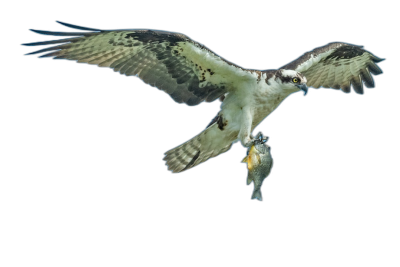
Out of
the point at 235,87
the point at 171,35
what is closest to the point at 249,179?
the point at 235,87

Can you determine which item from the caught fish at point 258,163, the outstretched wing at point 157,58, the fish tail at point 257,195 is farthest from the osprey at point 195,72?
the fish tail at point 257,195

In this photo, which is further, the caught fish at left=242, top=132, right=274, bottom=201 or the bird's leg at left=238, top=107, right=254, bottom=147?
the bird's leg at left=238, top=107, right=254, bottom=147

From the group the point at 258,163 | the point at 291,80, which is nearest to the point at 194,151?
the point at 258,163

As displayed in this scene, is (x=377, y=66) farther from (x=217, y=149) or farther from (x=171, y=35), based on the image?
(x=171, y=35)

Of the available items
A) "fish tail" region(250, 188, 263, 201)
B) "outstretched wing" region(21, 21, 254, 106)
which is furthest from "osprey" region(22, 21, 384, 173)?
"fish tail" region(250, 188, 263, 201)

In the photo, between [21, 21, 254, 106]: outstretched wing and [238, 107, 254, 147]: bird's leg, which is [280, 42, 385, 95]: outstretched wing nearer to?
[238, 107, 254, 147]: bird's leg

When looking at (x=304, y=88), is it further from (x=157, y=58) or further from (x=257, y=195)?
(x=157, y=58)

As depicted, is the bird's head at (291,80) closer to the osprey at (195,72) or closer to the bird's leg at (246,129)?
the osprey at (195,72)

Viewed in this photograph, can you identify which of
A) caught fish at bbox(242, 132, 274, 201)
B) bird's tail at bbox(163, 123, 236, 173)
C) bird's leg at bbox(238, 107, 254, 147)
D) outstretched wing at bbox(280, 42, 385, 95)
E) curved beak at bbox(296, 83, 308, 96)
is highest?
curved beak at bbox(296, 83, 308, 96)
